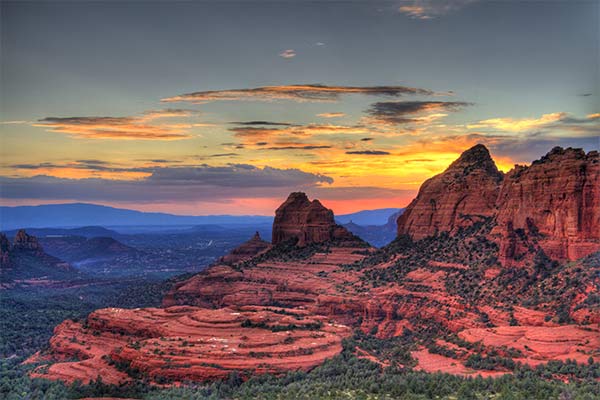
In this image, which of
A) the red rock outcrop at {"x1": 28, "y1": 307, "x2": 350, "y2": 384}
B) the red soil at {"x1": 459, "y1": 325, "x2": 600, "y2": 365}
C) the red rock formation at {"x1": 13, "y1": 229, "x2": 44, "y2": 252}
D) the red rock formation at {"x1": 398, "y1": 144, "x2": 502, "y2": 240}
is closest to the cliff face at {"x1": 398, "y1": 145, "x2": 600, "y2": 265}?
the red rock formation at {"x1": 398, "y1": 144, "x2": 502, "y2": 240}

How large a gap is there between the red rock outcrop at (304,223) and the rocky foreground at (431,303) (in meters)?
16.7

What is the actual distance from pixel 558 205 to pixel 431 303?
1573 centimetres

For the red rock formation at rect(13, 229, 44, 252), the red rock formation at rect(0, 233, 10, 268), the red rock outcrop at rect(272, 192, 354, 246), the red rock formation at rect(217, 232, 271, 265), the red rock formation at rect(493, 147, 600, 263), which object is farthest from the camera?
the red rock formation at rect(13, 229, 44, 252)

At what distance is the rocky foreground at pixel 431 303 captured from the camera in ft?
167

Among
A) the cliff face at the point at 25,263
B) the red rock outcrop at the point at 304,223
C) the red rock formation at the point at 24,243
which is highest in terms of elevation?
the red rock outcrop at the point at 304,223

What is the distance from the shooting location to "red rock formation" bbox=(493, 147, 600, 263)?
5950cm

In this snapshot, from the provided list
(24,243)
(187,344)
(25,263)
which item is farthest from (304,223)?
(24,243)

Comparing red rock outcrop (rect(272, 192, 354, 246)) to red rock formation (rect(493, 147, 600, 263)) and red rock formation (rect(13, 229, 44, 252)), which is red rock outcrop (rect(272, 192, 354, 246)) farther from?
red rock formation (rect(13, 229, 44, 252))

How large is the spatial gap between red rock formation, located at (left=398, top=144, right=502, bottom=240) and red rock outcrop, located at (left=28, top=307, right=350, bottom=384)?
2719cm

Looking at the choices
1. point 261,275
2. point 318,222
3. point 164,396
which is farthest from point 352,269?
point 164,396

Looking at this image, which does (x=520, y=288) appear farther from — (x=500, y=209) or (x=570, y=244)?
(x=500, y=209)

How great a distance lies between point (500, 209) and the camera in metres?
76.1

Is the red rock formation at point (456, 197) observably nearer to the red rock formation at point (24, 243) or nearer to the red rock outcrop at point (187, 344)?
the red rock outcrop at point (187, 344)

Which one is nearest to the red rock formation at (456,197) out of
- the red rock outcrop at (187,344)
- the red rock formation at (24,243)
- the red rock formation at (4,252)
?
the red rock outcrop at (187,344)
